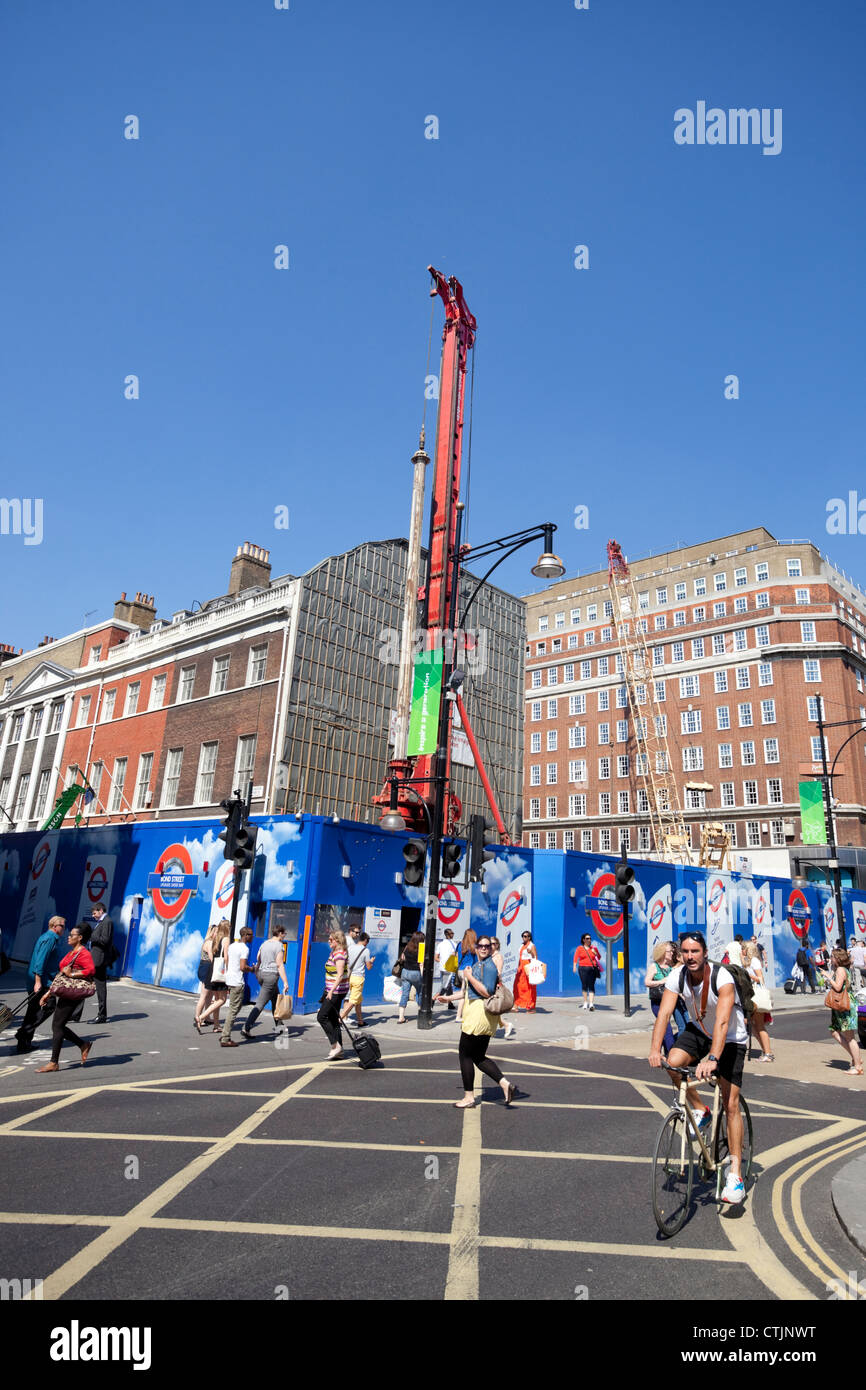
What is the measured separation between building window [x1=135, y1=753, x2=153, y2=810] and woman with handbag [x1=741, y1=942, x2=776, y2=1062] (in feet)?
91.2

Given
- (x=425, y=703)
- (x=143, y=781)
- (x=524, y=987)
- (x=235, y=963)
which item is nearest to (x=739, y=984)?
(x=235, y=963)

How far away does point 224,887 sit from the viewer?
61.1ft

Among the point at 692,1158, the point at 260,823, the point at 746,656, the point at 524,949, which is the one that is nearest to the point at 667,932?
the point at 524,949

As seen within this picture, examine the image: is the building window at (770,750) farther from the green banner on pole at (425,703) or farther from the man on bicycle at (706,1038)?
the man on bicycle at (706,1038)

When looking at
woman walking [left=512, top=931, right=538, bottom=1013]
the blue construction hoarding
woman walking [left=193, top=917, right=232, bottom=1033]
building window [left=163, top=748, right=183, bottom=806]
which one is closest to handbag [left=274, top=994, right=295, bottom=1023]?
woman walking [left=193, top=917, right=232, bottom=1033]

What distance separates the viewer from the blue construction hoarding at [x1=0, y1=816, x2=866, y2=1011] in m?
17.3

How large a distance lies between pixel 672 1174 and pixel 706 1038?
95 centimetres

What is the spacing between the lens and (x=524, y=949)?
1778 centimetres

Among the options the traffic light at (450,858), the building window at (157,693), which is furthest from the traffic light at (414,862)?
the building window at (157,693)

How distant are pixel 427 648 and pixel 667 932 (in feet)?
44.3

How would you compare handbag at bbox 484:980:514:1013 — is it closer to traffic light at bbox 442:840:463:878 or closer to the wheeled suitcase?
the wheeled suitcase

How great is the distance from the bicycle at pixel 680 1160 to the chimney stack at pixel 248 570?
34.9 metres

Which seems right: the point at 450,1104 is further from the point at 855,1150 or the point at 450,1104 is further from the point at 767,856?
the point at 767,856

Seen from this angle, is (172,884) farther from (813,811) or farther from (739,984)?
(813,811)
